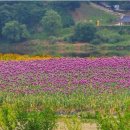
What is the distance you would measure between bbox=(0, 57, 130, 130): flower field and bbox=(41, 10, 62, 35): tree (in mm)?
40412

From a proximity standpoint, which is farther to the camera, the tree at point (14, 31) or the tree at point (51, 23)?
the tree at point (51, 23)

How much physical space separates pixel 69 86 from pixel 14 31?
43399mm

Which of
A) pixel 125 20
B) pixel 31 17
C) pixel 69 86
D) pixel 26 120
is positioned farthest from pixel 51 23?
pixel 26 120

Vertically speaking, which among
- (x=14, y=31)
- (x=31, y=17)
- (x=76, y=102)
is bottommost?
(x=14, y=31)

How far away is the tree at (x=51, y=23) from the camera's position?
65625 mm

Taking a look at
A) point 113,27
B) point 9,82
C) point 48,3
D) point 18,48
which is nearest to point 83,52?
point 18,48

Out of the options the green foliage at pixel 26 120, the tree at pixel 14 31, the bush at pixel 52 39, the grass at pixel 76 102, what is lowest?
the bush at pixel 52 39

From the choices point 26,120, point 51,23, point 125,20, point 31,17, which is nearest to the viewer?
point 26,120

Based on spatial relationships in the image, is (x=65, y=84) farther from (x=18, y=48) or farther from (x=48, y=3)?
(x=48, y=3)

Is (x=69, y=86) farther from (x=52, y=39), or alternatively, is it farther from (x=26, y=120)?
(x=52, y=39)

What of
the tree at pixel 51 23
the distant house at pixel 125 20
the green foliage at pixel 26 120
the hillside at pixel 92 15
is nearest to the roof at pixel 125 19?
the distant house at pixel 125 20

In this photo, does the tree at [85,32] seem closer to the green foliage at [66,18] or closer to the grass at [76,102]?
the green foliage at [66,18]

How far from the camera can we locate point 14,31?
64.4 meters

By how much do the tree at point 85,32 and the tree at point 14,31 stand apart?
576 centimetres
